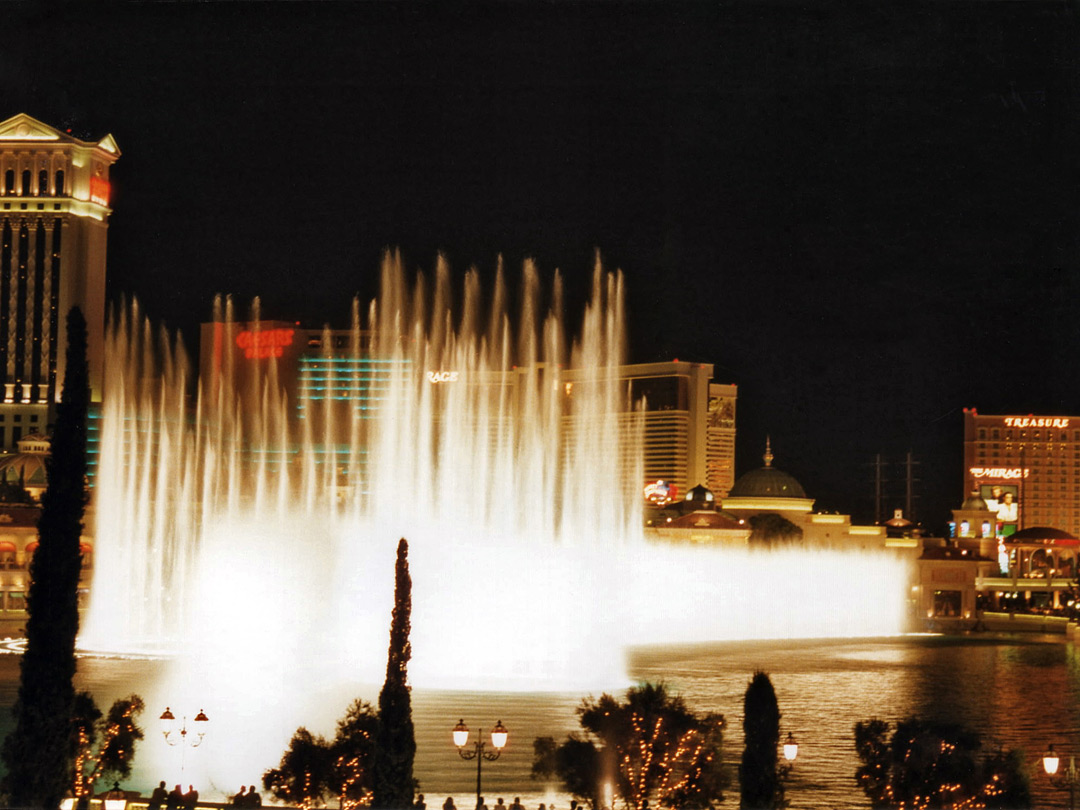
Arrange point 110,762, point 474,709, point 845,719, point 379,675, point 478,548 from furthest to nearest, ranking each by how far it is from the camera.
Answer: point 478,548
point 379,675
point 845,719
point 474,709
point 110,762

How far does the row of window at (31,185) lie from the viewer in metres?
104

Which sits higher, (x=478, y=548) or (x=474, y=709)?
(x=478, y=548)

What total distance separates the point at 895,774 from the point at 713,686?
2135cm

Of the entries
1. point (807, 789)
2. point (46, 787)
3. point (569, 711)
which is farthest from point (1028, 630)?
point (46, 787)

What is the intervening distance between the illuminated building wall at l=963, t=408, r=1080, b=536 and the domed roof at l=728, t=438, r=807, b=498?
4836 cm

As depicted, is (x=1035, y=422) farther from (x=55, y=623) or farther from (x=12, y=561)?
(x=55, y=623)

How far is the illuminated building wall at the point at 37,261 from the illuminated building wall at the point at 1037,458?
245 feet

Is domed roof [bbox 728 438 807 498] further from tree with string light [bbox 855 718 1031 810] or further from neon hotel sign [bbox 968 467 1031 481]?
tree with string light [bbox 855 718 1031 810]

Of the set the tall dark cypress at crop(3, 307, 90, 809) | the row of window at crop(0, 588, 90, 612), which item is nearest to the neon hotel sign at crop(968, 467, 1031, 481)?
the row of window at crop(0, 588, 90, 612)

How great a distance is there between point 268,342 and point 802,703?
83929mm

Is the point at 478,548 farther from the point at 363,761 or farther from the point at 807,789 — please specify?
the point at 363,761

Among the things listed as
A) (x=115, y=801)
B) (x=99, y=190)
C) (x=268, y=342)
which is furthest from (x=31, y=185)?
(x=115, y=801)

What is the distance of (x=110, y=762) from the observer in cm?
2020

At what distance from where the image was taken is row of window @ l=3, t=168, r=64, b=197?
340 feet
